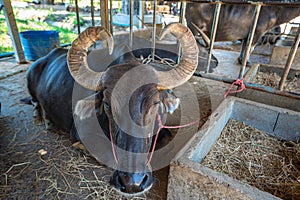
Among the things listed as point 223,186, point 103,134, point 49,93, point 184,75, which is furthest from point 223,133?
point 49,93

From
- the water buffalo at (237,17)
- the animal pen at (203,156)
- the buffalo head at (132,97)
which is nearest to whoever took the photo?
the animal pen at (203,156)

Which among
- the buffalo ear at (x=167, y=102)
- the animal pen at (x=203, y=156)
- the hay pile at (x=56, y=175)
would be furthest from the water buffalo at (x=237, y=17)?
the hay pile at (x=56, y=175)

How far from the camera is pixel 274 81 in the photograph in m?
3.72

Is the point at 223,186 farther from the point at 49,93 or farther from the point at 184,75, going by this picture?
the point at 49,93

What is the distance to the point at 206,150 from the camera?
211 cm

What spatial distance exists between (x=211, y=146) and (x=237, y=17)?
14.2ft

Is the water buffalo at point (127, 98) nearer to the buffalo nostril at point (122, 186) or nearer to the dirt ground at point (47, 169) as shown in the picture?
the buffalo nostril at point (122, 186)

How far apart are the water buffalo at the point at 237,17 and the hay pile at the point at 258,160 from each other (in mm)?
3405

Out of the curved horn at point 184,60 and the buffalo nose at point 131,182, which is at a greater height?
the curved horn at point 184,60

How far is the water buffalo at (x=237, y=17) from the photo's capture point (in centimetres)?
512

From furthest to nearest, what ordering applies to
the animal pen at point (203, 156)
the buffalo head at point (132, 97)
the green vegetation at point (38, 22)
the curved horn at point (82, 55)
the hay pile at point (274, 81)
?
the green vegetation at point (38, 22), the hay pile at point (274, 81), the curved horn at point (82, 55), the buffalo head at point (132, 97), the animal pen at point (203, 156)

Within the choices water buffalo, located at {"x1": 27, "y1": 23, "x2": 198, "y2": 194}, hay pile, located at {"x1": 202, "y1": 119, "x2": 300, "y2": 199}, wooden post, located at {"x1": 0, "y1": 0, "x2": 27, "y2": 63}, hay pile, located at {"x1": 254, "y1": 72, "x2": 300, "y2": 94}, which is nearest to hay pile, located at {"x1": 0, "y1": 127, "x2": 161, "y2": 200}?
water buffalo, located at {"x1": 27, "y1": 23, "x2": 198, "y2": 194}

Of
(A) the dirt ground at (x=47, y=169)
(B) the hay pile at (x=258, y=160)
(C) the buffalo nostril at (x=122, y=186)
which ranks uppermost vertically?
(B) the hay pile at (x=258, y=160)

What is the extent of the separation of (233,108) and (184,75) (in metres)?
0.94
